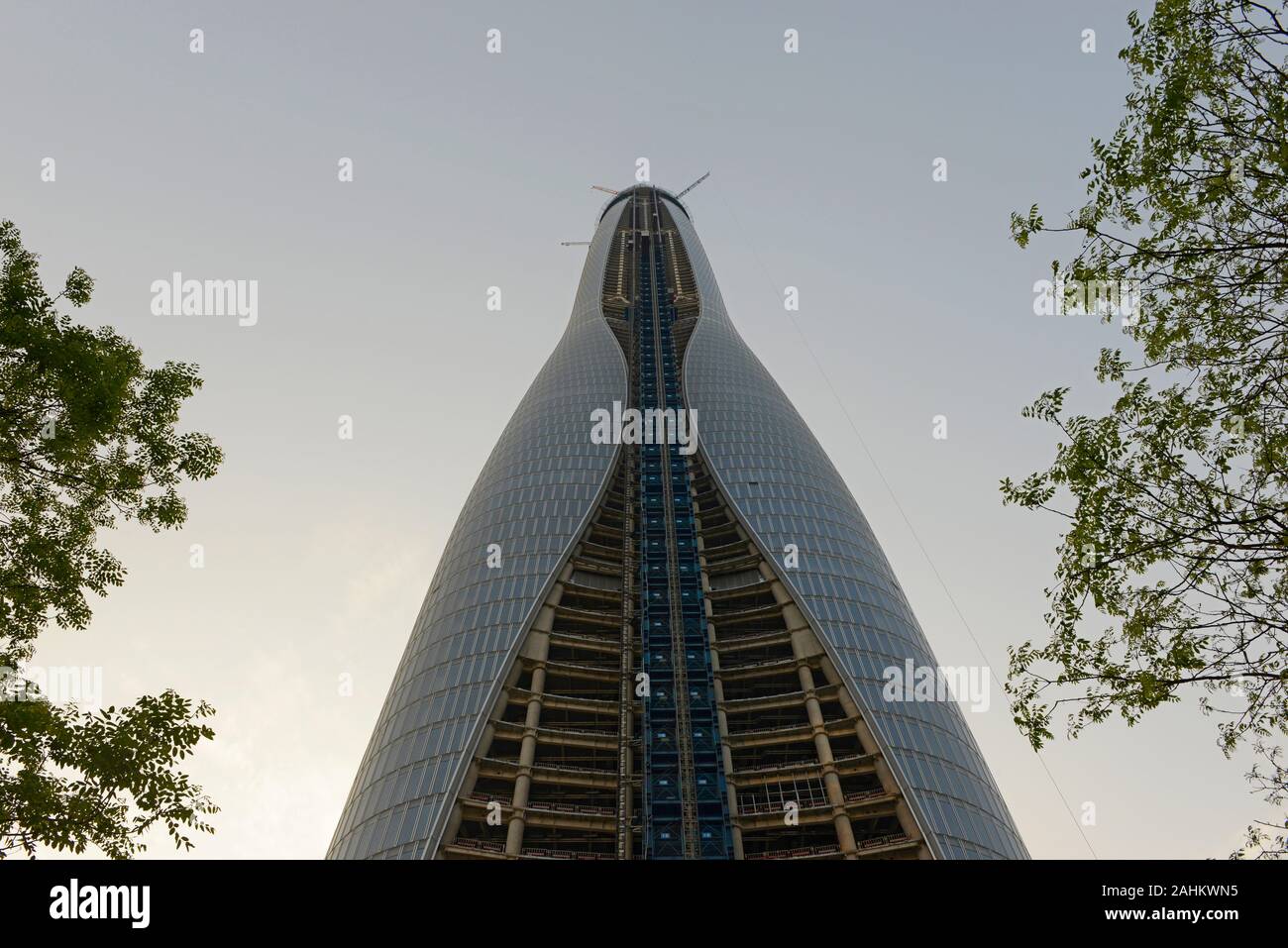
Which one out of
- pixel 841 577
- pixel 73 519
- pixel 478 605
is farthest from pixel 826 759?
pixel 73 519

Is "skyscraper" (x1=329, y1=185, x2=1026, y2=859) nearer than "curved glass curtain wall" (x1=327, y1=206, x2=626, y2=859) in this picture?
Yes

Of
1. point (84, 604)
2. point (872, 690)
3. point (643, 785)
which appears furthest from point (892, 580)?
point (84, 604)

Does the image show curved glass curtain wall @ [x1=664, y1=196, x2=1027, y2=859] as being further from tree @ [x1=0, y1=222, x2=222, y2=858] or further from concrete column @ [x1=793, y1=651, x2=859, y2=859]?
tree @ [x1=0, y1=222, x2=222, y2=858]

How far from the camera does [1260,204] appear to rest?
10.9 meters

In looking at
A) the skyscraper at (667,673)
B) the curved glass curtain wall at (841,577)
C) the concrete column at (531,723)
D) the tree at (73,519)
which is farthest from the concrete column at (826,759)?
the tree at (73,519)

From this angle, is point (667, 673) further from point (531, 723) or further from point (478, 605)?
point (478, 605)

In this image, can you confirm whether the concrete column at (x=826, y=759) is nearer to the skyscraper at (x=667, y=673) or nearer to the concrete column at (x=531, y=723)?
the skyscraper at (x=667, y=673)

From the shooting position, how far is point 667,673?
48.8m

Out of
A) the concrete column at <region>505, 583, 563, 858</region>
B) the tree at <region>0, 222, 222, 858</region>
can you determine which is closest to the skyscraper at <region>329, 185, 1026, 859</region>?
the concrete column at <region>505, 583, 563, 858</region>

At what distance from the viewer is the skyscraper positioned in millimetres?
39062

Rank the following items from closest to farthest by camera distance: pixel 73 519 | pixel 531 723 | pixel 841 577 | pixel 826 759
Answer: pixel 73 519 < pixel 826 759 < pixel 531 723 < pixel 841 577

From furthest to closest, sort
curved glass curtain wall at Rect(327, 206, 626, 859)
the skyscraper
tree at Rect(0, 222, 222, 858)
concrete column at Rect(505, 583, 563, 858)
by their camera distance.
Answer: curved glass curtain wall at Rect(327, 206, 626, 859)
the skyscraper
concrete column at Rect(505, 583, 563, 858)
tree at Rect(0, 222, 222, 858)
